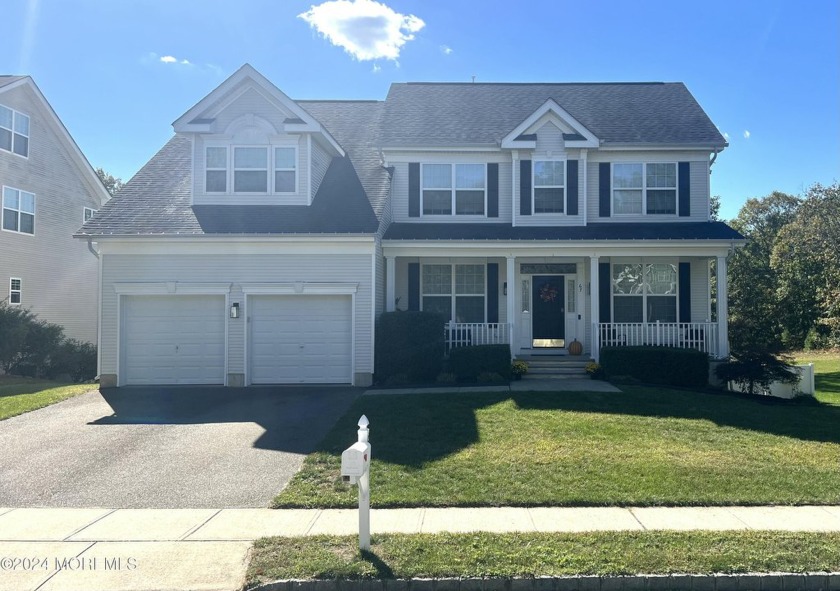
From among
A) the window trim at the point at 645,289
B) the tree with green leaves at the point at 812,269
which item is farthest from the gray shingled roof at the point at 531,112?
the tree with green leaves at the point at 812,269

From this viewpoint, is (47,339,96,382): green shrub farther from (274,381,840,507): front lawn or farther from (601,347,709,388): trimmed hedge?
(601,347,709,388): trimmed hedge

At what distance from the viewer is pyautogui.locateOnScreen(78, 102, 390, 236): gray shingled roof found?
1445cm

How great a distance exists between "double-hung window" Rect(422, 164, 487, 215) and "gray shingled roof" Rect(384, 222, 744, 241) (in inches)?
24.1

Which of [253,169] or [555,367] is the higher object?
[253,169]

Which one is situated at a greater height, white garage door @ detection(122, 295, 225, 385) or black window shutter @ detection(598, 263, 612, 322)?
black window shutter @ detection(598, 263, 612, 322)

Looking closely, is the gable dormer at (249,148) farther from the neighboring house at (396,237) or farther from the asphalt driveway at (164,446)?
the asphalt driveway at (164,446)

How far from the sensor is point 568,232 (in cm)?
1609

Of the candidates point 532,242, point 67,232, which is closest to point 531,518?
point 532,242

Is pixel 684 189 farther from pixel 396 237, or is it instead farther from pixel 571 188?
pixel 396 237

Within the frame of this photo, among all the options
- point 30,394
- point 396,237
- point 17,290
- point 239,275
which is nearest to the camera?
point 30,394

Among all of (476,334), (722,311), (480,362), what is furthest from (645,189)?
(480,362)

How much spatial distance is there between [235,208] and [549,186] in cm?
838

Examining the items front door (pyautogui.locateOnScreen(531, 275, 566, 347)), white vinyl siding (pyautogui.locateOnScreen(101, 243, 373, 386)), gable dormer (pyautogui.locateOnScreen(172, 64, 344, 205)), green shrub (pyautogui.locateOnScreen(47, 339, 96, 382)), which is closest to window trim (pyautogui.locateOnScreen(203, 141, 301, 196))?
gable dormer (pyautogui.locateOnScreen(172, 64, 344, 205))

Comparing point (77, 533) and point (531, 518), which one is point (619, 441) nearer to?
point (531, 518)
